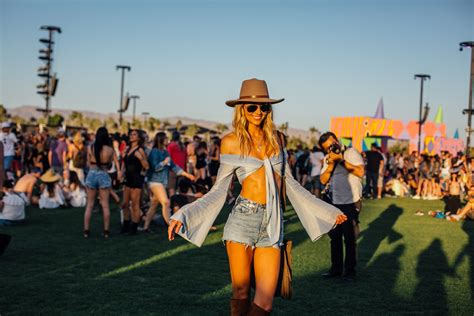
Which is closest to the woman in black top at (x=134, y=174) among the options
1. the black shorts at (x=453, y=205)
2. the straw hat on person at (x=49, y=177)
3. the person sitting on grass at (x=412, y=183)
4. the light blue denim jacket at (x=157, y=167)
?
the light blue denim jacket at (x=157, y=167)

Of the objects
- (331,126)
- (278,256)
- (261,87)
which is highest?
(331,126)

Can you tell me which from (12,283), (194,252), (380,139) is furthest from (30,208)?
(380,139)

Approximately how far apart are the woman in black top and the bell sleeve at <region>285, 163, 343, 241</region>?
21.6 feet

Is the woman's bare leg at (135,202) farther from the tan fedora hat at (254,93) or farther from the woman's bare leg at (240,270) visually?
the woman's bare leg at (240,270)

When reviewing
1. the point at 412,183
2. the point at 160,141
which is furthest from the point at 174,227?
the point at 412,183

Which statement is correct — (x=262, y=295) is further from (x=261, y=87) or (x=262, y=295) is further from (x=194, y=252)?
(x=194, y=252)

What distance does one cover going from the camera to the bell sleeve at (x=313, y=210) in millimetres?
4375

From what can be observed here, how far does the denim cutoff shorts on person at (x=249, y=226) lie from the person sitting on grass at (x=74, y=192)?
38.9 feet

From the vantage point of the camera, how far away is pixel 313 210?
4.41 m

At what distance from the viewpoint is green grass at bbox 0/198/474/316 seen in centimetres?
623

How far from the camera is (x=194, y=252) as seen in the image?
9.48 metres

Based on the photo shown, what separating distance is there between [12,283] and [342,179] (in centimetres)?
434

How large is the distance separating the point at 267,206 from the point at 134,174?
7.02m

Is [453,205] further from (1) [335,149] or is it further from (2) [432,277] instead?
(1) [335,149]
